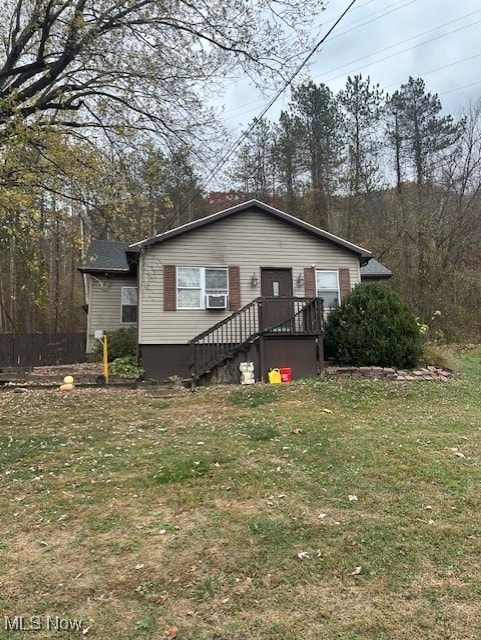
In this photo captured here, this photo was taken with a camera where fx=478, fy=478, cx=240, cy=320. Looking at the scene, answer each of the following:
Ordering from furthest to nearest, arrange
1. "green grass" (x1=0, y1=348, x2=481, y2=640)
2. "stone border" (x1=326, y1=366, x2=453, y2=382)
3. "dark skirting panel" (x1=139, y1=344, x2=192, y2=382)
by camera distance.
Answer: "dark skirting panel" (x1=139, y1=344, x2=192, y2=382)
"stone border" (x1=326, y1=366, x2=453, y2=382)
"green grass" (x1=0, y1=348, x2=481, y2=640)

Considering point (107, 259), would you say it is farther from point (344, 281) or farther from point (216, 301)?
point (344, 281)

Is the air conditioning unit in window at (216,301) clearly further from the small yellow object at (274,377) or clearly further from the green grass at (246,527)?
the green grass at (246,527)

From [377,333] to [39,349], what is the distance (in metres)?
14.4

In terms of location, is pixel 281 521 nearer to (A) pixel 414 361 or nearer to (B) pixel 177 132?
(B) pixel 177 132

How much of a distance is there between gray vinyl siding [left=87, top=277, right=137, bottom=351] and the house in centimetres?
269

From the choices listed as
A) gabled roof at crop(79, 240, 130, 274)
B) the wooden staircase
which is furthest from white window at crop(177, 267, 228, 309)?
gabled roof at crop(79, 240, 130, 274)

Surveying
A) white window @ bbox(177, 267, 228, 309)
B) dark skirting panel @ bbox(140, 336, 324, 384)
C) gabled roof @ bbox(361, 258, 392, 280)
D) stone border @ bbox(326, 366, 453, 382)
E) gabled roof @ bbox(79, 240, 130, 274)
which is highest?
gabled roof @ bbox(79, 240, 130, 274)

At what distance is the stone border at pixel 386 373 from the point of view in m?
10.7

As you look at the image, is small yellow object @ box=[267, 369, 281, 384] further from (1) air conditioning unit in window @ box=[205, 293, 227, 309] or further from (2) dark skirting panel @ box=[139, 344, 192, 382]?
(1) air conditioning unit in window @ box=[205, 293, 227, 309]

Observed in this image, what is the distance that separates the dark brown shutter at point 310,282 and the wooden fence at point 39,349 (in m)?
10.4

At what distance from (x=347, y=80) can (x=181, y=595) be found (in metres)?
27.5

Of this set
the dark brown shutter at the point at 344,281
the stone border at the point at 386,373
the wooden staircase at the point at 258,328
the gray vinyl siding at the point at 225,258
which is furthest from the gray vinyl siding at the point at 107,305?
the stone border at the point at 386,373

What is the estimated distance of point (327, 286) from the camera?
14.2 m

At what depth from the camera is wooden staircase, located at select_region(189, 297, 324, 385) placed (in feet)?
37.9
